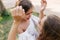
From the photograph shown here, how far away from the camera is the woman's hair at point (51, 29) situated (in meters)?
1.21

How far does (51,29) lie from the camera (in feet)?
4.01

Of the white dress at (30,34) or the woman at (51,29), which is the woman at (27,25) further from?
the woman at (51,29)

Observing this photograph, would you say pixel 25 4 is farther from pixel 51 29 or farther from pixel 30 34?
pixel 51 29

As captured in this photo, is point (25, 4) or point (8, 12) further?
point (8, 12)

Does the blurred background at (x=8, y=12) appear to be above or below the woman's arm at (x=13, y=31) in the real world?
above

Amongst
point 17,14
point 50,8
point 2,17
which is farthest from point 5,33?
point 17,14

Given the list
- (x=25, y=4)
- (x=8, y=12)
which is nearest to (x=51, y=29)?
(x=25, y=4)

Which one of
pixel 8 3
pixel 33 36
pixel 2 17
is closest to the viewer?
pixel 33 36

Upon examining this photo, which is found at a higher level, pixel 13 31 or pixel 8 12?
pixel 8 12

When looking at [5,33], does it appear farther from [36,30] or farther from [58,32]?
[58,32]

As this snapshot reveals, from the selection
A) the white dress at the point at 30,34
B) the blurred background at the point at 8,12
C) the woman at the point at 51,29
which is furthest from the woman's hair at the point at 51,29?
the blurred background at the point at 8,12

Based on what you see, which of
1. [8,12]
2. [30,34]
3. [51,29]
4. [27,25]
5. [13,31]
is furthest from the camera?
[8,12]

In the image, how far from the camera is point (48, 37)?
4.02 ft

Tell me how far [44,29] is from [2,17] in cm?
297
